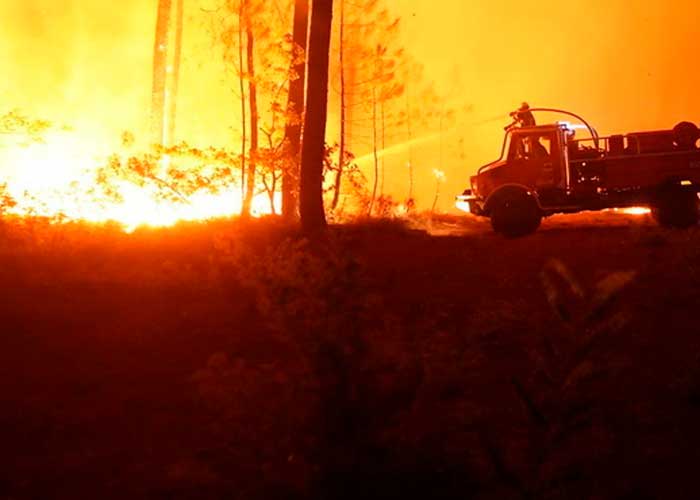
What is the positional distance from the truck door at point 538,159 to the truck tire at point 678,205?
1.95m

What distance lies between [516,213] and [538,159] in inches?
46.7

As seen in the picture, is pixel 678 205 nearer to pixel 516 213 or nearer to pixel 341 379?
pixel 516 213

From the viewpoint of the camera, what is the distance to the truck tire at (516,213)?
15.1 metres

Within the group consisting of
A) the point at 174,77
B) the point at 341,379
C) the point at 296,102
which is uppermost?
the point at 174,77

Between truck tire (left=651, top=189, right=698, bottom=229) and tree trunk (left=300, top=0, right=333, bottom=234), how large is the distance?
6.53m

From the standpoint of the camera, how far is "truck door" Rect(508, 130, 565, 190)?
15250mm

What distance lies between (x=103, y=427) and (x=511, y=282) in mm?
5986

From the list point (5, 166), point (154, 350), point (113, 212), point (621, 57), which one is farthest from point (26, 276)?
point (621, 57)

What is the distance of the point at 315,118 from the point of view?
13.7 metres

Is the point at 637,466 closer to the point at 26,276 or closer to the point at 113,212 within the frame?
the point at 26,276

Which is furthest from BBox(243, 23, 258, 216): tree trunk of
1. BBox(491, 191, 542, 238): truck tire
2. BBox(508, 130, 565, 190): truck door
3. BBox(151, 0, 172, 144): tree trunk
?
BBox(151, 0, 172, 144): tree trunk

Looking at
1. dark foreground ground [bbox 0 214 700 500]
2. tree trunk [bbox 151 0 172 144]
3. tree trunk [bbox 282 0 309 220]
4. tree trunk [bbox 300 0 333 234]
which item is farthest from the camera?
tree trunk [bbox 151 0 172 144]

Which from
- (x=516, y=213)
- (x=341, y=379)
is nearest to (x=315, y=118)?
(x=516, y=213)

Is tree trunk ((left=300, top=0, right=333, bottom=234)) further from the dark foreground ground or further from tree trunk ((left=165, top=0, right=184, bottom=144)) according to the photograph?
tree trunk ((left=165, top=0, right=184, bottom=144))
